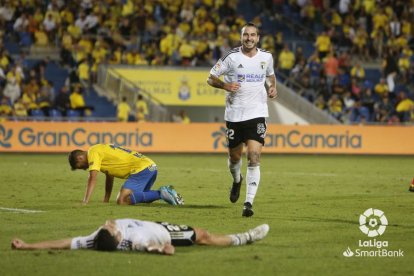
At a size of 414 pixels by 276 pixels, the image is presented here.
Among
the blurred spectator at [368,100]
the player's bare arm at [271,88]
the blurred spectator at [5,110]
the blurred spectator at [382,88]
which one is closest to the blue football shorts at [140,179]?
the player's bare arm at [271,88]

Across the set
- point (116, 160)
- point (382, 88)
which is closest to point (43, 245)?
point (116, 160)

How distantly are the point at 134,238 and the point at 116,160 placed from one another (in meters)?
5.19

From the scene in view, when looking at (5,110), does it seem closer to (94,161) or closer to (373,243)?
(94,161)

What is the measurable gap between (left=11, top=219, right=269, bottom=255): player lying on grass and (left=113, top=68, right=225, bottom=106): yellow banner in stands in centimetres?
2548

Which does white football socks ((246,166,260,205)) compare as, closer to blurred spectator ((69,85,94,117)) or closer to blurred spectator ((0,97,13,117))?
blurred spectator ((0,97,13,117))

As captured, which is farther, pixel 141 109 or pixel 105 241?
pixel 141 109

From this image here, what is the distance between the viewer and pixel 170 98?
118 feet

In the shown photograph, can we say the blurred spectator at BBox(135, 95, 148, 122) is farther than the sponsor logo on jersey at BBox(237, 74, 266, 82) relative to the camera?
Yes

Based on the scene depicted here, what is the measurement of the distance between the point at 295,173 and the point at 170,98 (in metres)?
12.9

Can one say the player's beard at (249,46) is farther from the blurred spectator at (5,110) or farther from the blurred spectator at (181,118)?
the blurred spectator at (181,118)

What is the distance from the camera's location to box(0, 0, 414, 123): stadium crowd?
35.2 m

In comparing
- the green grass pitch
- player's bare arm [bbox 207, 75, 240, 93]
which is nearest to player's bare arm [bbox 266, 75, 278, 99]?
player's bare arm [bbox 207, 75, 240, 93]

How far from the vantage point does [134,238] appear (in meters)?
9.67

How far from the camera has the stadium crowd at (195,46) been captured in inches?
1385
